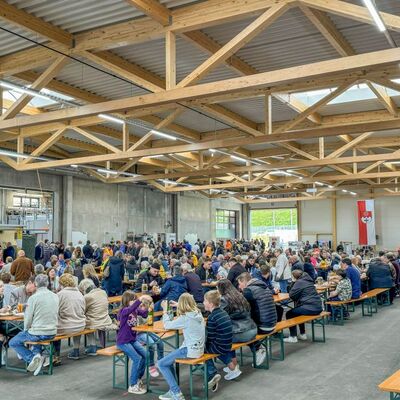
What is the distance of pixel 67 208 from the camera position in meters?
18.3

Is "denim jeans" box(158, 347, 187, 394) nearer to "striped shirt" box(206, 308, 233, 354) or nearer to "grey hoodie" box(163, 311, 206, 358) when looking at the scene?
"grey hoodie" box(163, 311, 206, 358)

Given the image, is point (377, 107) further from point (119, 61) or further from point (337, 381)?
point (337, 381)

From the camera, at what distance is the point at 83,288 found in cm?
717

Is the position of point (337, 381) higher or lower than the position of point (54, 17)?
lower

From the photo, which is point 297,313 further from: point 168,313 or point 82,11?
point 82,11

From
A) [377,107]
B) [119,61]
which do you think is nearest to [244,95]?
[119,61]

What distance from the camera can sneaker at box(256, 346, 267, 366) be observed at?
599 cm

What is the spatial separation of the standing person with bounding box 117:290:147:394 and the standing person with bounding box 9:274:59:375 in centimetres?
98

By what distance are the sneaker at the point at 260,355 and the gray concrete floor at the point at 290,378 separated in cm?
16

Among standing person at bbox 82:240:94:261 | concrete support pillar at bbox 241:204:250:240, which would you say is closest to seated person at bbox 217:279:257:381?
standing person at bbox 82:240:94:261

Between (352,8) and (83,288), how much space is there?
524 centimetres

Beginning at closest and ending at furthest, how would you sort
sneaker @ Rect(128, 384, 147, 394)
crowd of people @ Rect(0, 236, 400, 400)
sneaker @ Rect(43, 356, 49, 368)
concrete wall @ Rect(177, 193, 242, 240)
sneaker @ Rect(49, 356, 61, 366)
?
crowd of people @ Rect(0, 236, 400, 400)
sneaker @ Rect(128, 384, 147, 394)
sneaker @ Rect(43, 356, 49, 368)
sneaker @ Rect(49, 356, 61, 366)
concrete wall @ Rect(177, 193, 242, 240)

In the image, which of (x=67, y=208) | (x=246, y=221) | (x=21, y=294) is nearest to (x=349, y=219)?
(x=246, y=221)

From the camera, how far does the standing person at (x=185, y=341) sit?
4.71 meters
